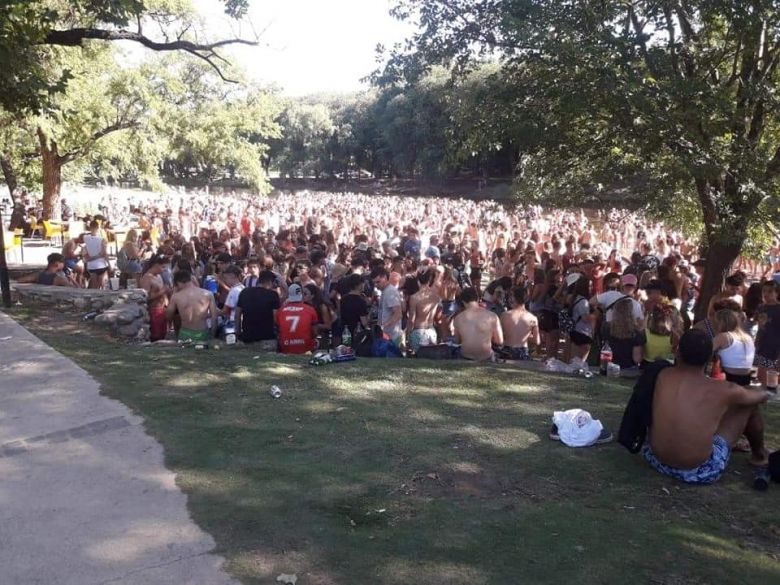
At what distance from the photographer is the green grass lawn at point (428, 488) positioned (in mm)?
3459

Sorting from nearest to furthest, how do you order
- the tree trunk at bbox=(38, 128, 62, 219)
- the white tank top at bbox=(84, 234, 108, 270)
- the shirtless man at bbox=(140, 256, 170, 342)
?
the shirtless man at bbox=(140, 256, 170, 342)
the white tank top at bbox=(84, 234, 108, 270)
the tree trunk at bbox=(38, 128, 62, 219)

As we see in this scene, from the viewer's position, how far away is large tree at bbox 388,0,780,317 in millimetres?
6938

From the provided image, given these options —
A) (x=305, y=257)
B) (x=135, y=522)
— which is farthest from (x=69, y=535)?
(x=305, y=257)

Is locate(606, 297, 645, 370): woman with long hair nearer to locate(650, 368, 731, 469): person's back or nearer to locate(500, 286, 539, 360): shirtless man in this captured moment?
locate(500, 286, 539, 360): shirtless man

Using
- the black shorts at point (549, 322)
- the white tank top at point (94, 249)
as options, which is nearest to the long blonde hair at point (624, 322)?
the black shorts at point (549, 322)

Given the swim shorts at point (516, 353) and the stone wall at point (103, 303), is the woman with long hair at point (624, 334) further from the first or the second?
the stone wall at point (103, 303)

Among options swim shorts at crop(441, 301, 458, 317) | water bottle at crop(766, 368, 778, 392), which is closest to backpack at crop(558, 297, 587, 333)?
swim shorts at crop(441, 301, 458, 317)

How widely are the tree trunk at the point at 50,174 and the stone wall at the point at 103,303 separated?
11945mm

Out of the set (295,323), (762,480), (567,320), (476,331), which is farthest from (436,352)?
(762,480)

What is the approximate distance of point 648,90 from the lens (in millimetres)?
6758

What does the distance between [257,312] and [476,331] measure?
248 centimetres

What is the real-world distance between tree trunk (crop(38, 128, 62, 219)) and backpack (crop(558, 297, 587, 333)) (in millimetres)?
17300

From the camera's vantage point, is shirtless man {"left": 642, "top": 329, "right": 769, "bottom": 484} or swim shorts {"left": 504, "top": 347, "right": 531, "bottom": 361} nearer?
shirtless man {"left": 642, "top": 329, "right": 769, "bottom": 484}

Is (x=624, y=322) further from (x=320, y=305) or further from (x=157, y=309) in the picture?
(x=157, y=309)
